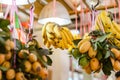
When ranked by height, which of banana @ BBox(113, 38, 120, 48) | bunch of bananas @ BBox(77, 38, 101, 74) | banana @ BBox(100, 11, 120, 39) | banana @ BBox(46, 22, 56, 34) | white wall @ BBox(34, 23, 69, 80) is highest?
banana @ BBox(100, 11, 120, 39)

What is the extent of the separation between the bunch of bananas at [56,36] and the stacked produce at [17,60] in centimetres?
63

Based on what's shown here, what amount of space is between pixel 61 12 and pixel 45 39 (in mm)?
361

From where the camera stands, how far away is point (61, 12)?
2.05 m

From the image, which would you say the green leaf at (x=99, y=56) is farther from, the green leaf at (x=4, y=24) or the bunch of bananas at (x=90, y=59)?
the green leaf at (x=4, y=24)

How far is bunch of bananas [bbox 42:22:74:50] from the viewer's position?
1.72 metres

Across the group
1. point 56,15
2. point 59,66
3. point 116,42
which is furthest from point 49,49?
point 59,66

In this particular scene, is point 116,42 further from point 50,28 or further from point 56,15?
point 56,15

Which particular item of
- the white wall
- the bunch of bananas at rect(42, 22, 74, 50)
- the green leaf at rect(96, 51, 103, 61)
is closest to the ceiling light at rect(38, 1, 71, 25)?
the bunch of bananas at rect(42, 22, 74, 50)

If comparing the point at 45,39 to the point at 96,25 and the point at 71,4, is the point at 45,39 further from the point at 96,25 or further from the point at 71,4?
the point at 71,4

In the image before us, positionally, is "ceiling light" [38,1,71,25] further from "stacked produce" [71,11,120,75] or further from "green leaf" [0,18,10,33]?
"green leaf" [0,18,10,33]

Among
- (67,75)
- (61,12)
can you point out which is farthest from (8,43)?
(67,75)

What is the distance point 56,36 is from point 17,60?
746mm

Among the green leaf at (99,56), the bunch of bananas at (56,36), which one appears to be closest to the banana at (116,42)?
the green leaf at (99,56)

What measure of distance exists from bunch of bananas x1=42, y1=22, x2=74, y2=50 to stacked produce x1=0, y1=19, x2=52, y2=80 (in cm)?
63
